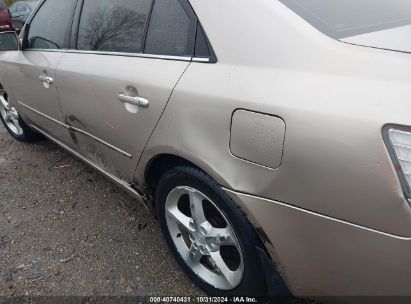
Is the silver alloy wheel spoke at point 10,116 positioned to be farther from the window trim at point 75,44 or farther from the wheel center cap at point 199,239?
the wheel center cap at point 199,239

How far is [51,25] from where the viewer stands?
297 centimetres

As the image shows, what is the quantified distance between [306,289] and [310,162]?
58cm

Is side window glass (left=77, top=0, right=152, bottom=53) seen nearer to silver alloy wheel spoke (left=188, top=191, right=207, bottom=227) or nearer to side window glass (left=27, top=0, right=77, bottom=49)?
side window glass (left=27, top=0, right=77, bottom=49)

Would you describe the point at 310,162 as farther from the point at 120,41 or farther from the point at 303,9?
the point at 120,41

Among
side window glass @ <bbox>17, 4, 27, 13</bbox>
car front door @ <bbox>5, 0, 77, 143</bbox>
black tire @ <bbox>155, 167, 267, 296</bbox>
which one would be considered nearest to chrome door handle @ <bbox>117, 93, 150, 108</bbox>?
black tire @ <bbox>155, 167, 267, 296</bbox>

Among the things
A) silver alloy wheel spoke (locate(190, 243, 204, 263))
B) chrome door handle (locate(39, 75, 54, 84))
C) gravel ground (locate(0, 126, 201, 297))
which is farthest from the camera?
chrome door handle (locate(39, 75, 54, 84))

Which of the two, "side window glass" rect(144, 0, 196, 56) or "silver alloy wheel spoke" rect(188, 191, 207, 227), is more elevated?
"side window glass" rect(144, 0, 196, 56)

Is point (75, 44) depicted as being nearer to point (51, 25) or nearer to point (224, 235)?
point (51, 25)

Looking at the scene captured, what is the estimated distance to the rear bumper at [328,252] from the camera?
1.25 meters

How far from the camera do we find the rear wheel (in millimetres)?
4087

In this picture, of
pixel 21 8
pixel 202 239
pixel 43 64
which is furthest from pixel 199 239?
pixel 21 8

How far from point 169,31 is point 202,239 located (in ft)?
3.39

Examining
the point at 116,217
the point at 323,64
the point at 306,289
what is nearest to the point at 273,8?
the point at 323,64

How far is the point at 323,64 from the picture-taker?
4.36 feet
